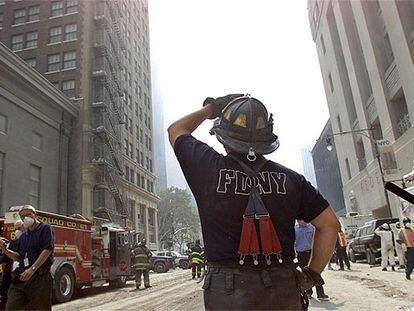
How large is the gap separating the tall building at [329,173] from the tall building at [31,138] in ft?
113

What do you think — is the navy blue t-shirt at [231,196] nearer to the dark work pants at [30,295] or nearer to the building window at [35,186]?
the dark work pants at [30,295]

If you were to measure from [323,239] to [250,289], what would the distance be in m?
0.57

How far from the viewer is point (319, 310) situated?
7000 mm

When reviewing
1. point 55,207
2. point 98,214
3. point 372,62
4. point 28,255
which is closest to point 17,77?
point 55,207

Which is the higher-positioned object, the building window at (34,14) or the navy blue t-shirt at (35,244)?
the building window at (34,14)

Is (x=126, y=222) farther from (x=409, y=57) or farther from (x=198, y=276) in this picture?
(x=409, y=57)

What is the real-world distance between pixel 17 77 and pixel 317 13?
30.4 meters

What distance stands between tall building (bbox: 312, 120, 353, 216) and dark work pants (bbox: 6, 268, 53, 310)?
51267mm

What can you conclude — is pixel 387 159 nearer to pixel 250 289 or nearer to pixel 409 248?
pixel 409 248

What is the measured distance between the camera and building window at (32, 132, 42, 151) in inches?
1190

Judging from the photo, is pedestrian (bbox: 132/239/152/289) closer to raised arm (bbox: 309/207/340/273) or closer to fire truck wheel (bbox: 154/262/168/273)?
raised arm (bbox: 309/207/340/273)

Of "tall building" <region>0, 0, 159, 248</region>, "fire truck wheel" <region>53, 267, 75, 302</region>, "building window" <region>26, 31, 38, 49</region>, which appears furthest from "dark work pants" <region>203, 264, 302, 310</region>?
"building window" <region>26, 31, 38, 49</region>

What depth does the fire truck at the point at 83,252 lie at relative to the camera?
12102mm

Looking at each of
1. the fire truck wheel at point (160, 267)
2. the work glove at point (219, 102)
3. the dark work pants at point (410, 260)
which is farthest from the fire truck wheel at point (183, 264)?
the work glove at point (219, 102)
